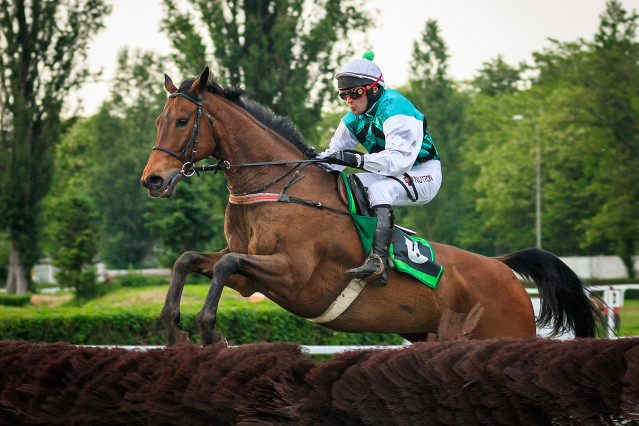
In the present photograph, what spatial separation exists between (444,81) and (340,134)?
28.0m

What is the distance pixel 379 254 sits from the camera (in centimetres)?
495

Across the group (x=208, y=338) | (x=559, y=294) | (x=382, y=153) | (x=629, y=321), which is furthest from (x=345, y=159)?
(x=629, y=321)

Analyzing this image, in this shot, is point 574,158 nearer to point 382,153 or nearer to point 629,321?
point 629,321

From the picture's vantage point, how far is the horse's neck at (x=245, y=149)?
4.98 metres

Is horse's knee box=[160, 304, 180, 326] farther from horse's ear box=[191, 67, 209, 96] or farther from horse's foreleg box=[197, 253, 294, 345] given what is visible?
horse's ear box=[191, 67, 209, 96]

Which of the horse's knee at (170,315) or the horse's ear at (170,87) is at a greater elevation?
the horse's ear at (170,87)

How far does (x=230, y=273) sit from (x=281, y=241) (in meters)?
0.44

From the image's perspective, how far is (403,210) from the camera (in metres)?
41.9

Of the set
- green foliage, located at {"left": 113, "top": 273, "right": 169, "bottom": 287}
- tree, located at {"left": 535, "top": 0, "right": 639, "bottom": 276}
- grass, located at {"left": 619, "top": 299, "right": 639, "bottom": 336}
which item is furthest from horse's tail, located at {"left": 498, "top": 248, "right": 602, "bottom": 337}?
tree, located at {"left": 535, "top": 0, "right": 639, "bottom": 276}

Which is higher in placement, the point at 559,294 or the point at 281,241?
the point at 281,241

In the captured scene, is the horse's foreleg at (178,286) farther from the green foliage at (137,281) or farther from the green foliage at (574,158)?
the green foliage at (574,158)

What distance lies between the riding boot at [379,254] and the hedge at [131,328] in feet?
17.7

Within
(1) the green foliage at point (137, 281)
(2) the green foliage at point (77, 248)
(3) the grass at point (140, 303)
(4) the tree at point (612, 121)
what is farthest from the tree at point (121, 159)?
(4) the tree at point (612, 121)

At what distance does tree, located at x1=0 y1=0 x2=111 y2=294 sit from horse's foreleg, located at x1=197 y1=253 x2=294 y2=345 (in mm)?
22910
